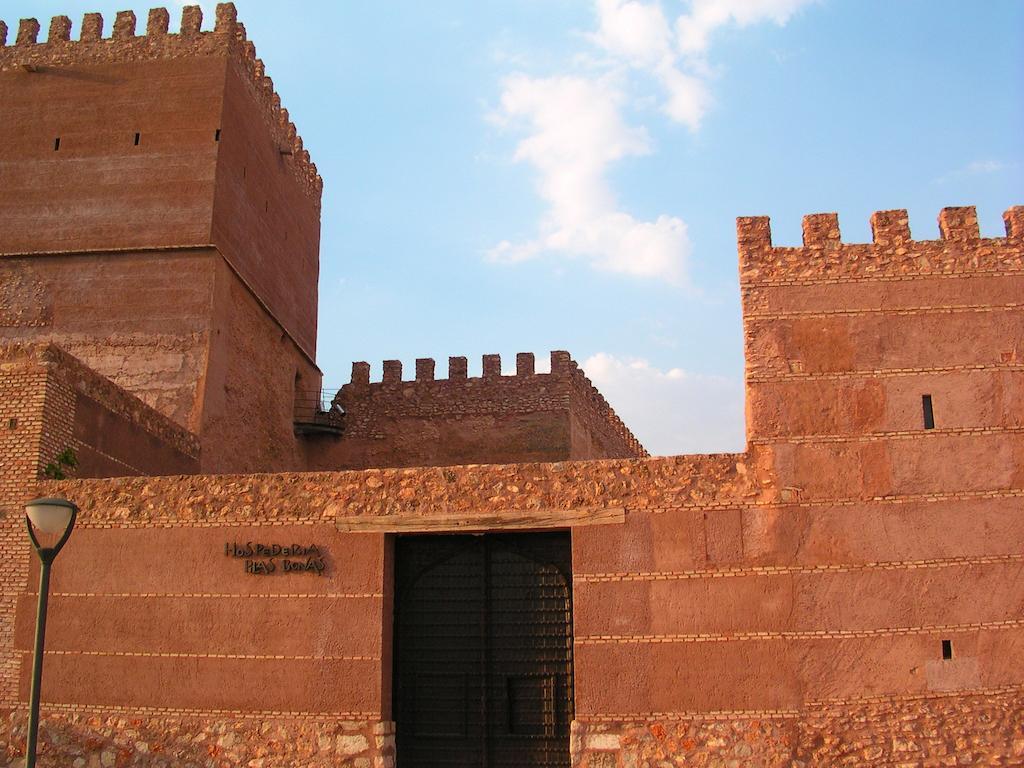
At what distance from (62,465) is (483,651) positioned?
503 centimetres

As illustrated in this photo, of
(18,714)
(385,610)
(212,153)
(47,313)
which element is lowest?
(18,714)

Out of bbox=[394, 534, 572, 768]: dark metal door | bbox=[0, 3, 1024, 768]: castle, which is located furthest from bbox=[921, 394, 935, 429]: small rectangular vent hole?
bbox=[394, 534, 572, 768]: dark metal door

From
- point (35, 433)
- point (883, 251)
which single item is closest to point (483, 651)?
point (35, 433)

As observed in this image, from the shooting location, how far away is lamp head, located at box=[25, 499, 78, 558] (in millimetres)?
7195

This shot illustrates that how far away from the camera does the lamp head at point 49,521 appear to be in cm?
720

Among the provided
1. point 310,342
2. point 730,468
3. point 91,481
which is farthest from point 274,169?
point 730,468

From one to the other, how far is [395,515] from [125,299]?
7.74 meters

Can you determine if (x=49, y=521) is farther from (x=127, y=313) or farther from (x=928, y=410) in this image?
(x=127, y=313)

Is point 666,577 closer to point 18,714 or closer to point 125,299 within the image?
point 18,714

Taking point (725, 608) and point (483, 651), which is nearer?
point (725, 608)

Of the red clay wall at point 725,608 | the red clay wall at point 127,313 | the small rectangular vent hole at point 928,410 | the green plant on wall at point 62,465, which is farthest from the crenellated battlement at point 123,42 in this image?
the small rectangular vent hole at point 928,410

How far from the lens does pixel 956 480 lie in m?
9.41

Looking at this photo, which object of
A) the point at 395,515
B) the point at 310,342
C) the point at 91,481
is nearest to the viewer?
the point at 395,515

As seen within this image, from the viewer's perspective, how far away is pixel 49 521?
7227mm
